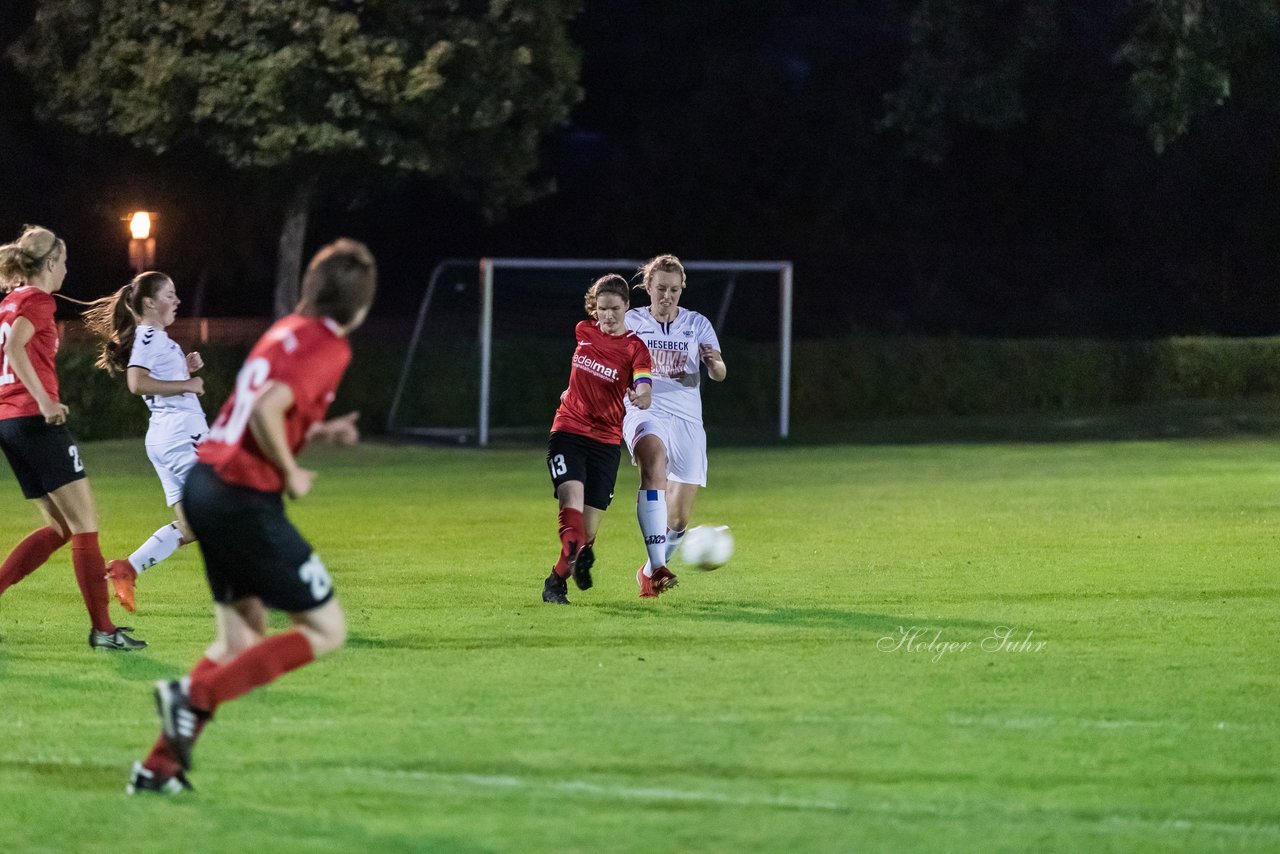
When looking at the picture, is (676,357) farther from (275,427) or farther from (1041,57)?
(1041,57)

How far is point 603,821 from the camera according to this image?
5688mm

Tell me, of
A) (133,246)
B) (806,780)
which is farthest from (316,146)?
(806,780)

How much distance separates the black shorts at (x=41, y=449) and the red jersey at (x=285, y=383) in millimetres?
3277

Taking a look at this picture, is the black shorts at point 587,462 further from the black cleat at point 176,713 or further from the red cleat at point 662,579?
the black cleat at point 176,713

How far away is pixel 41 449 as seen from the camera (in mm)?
8805

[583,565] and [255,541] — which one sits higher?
[255,541]

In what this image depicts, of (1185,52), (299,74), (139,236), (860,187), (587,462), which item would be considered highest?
(1185,52)

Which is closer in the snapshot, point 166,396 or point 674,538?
point 166,396

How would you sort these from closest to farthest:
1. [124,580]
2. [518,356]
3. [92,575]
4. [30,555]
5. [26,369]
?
[26,369] → [92,575] → [30,555] → [124,580] → [518,356]

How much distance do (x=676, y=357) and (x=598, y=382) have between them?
593mm

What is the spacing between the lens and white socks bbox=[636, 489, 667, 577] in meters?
10.6

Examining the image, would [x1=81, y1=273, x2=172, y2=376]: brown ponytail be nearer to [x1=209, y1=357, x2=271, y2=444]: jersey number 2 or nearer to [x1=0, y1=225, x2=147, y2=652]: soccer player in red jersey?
[x1=0, y1=225, x2=147, y2=652]: soccer player in red jersey

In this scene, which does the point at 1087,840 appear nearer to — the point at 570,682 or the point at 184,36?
the point at 570,682

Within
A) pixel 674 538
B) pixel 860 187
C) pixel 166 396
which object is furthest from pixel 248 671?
pixel 860 187
